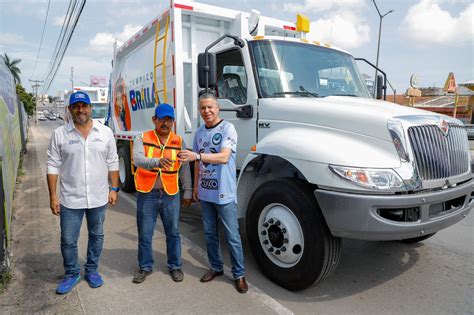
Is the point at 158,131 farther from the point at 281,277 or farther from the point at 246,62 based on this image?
the point at 281,277

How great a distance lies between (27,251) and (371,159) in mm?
4028

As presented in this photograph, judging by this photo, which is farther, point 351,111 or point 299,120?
point 299,120

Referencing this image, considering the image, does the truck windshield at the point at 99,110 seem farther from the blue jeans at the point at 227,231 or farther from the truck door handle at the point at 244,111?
the blue jeans at the point at 227,231

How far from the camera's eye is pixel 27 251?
4.28 metres

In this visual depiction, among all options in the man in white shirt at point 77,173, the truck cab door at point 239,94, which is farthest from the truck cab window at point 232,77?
the man in white shirt at point 77,173

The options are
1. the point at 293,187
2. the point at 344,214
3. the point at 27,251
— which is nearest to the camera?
the point at 344,214

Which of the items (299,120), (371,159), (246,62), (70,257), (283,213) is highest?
(246,62)

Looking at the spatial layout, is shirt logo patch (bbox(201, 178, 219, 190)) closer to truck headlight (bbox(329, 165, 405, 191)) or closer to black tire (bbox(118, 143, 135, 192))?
truck headlight (bbox(329, 165, 405, 191))

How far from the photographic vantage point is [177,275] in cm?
358

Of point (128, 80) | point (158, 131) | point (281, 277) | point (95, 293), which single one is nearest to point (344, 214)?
point (281, 277)

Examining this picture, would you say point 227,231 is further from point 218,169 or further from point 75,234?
point 75,234

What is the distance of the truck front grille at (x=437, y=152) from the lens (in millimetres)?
3000

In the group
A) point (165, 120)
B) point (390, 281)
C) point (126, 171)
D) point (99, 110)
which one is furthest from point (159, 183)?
point (99, 110)

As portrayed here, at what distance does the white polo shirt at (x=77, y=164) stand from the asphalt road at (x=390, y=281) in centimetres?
162
